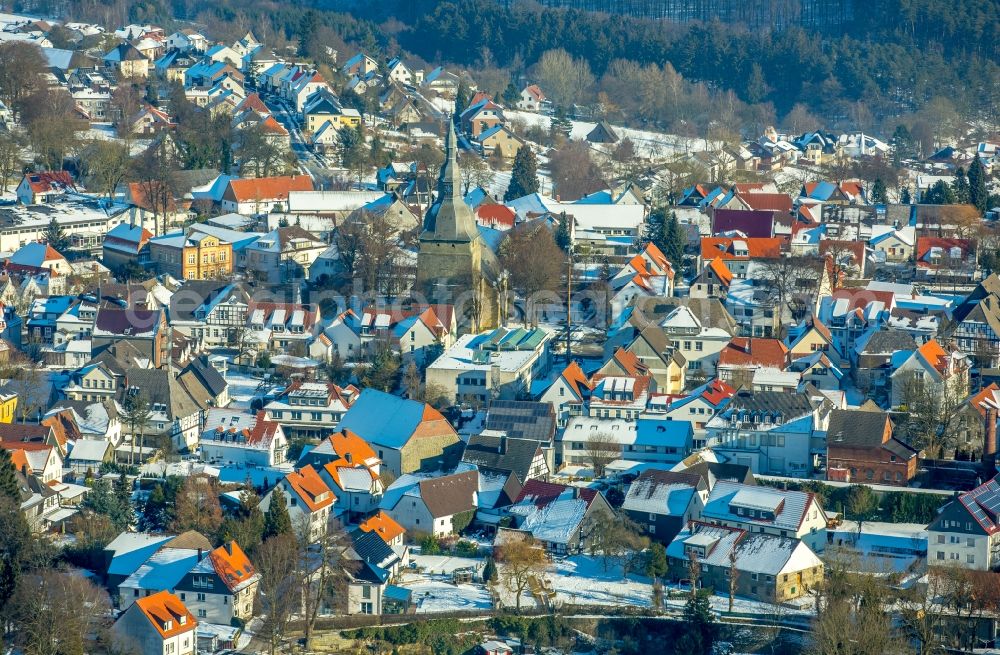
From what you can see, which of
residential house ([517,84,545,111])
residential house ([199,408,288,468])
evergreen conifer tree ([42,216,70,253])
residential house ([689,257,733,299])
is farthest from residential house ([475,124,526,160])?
residential house ([199,408,288,468])

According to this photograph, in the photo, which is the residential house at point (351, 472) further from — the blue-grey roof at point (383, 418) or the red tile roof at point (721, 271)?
the red tile roof at point (721, 271)

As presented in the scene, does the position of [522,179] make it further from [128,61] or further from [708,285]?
[128,61]

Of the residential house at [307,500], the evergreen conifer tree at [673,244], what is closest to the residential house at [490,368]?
the residential house at [307,500]

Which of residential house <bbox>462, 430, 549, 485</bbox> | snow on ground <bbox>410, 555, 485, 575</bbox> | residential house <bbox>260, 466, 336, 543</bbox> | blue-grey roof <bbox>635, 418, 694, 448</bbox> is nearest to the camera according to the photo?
snow on ground <bbox>410, 555, 485, 575</bbox>

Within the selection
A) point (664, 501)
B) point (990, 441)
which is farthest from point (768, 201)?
point (664, 501)

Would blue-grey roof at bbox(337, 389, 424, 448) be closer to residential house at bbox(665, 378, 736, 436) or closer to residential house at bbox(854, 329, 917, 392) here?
residential house at bbox(665, 378, 736, 436)

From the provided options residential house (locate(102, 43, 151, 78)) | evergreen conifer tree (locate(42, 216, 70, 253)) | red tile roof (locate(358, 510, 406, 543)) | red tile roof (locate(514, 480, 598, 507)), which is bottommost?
red tile roof (locate(358, 510, 406, 543))

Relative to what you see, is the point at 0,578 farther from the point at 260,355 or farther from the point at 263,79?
the point at 263,79
